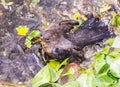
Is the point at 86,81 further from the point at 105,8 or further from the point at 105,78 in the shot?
the point at 105,8

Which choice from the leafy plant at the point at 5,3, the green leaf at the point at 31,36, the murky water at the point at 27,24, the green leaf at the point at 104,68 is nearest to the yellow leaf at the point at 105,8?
the murky water at the point at 27,24

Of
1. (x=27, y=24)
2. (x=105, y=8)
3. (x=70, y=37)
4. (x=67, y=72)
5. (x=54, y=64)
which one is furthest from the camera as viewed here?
(x=105, y=8)

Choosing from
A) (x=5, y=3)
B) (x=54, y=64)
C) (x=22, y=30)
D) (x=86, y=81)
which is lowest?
(x=54, y=64)

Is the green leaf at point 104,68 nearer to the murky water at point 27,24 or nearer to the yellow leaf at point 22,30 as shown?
the murky water at point 27,24

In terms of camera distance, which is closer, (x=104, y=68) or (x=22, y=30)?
(x=104, y=68)

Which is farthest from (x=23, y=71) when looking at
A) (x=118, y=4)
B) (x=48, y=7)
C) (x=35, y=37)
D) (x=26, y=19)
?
(x=118, y=4)

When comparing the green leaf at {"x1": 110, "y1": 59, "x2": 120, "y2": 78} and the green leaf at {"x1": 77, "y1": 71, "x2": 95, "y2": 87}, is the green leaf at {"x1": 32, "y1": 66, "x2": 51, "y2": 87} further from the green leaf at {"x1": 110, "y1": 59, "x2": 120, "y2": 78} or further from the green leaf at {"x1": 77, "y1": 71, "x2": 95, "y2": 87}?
the green leaf at {"x1": 110, "y1": 59, "x2": 120, "y2": 78}

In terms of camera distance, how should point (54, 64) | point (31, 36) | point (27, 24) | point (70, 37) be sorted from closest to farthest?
point (54, 64), point (70, 37), point (31, 36), point (27, 24)

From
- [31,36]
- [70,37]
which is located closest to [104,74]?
[70,37]
